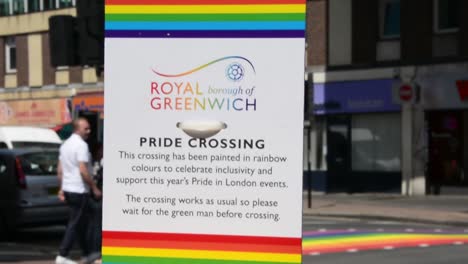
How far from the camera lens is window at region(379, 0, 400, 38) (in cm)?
2998

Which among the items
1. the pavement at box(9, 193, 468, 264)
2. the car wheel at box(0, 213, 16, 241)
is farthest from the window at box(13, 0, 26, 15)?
the car wheel at box(0, 213, 16, 241)

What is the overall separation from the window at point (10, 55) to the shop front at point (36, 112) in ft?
5.06

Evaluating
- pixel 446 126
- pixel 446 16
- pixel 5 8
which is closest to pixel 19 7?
pixel 5 8

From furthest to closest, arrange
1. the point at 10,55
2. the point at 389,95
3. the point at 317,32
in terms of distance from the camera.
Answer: the point at 10,55, the point at 317,32, the point at 389,95

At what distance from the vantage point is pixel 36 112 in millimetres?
41031

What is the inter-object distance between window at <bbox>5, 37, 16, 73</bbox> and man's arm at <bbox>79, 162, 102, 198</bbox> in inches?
1287

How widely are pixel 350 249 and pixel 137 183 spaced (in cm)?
1017

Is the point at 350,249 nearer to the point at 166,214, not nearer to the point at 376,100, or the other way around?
the point at 166,214

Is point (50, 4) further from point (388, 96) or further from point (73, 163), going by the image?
point (73, 163)

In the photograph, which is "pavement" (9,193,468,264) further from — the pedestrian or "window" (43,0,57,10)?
"window" (43,0,57,10)

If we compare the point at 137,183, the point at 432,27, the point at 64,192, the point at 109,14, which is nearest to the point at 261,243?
the point at 137,183

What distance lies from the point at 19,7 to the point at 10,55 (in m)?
2.37

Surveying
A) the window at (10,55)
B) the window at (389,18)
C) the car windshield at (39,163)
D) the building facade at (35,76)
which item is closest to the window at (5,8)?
the building facade at (35,76)

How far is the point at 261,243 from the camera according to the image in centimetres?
360
